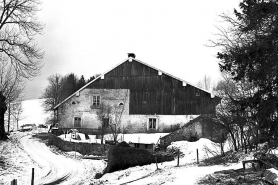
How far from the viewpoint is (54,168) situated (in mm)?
19875

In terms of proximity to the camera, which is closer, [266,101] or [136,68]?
[266,101]

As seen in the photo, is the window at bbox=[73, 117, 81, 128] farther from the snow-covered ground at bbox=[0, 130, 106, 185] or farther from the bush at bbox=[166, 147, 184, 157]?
the bush at bbox=[166, 147, 184, 157]

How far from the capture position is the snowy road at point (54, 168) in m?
16.7

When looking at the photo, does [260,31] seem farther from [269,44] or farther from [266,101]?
[266,101]

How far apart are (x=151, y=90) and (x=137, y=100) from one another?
190cm

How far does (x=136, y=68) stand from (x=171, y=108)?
5.85m

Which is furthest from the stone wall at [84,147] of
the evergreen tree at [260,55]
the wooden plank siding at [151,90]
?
the evergreen tree at [260,55]

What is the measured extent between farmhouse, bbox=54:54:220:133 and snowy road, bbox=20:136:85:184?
315 inches

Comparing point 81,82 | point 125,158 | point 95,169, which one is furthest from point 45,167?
point 81,82

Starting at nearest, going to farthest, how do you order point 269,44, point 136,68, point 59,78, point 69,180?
point 269,44 → point 69,180 → point 136,68 → point 59,78

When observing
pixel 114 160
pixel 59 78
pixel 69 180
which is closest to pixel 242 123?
pixel 114 160

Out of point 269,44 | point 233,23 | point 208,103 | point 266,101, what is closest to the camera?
point 269,44

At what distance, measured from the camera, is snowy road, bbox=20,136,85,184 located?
16703 mm

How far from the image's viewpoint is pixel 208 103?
3216 cm
